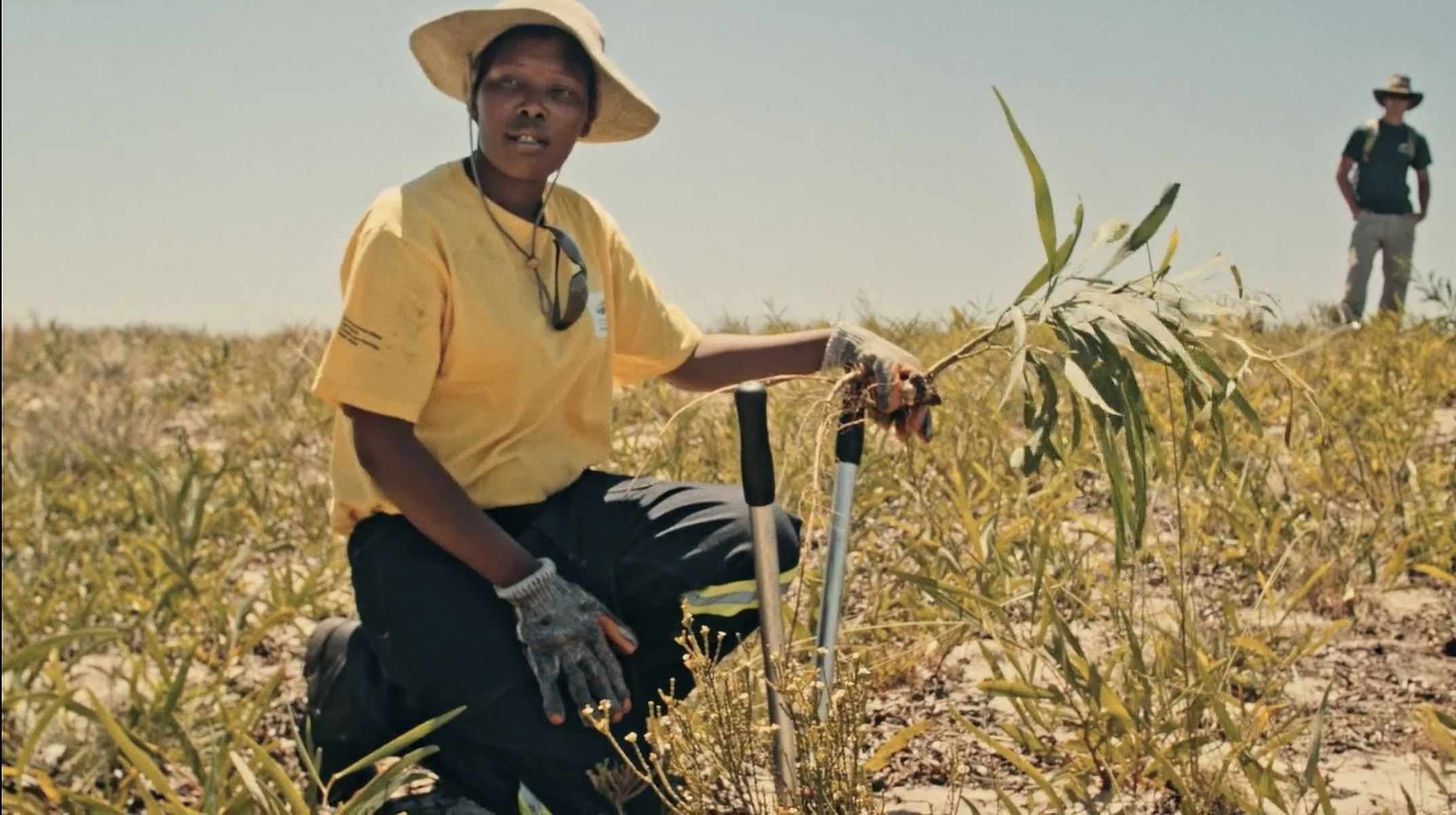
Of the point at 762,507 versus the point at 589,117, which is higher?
the point at 589,117

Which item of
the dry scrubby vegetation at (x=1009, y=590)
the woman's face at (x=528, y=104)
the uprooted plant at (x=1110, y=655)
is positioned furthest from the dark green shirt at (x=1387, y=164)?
the woman's face at (x=528, y=104)

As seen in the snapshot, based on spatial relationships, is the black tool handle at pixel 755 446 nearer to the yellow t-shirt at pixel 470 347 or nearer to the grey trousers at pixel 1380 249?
the yellow t-shirt at pixel 470 347

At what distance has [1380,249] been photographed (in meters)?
7.41

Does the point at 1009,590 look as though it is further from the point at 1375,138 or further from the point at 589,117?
the point at 1375,138

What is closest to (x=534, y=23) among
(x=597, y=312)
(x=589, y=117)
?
(x=589, y=117)

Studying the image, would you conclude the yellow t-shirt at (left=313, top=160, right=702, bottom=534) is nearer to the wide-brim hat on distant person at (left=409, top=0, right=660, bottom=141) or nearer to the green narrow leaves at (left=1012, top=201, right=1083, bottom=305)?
the wide-brim hat on distant person at (left=409, top=0, right=660, bottom=141)

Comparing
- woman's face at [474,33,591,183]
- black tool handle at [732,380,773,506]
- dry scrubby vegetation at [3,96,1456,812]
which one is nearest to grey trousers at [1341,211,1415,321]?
dry scrubby vegetation at [3,96,1456,812]

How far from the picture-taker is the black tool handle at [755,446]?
186 cm

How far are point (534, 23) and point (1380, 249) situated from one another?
6330 mm

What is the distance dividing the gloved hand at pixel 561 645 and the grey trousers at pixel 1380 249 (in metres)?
5.97

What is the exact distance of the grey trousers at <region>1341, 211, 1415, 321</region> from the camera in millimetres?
7238

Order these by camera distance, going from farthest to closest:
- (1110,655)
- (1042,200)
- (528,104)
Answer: (528,104), (1110,655), (1042,200)

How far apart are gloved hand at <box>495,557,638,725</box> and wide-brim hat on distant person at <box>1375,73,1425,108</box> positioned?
21.4ft

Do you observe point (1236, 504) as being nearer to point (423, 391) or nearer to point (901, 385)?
point (901, 385)
